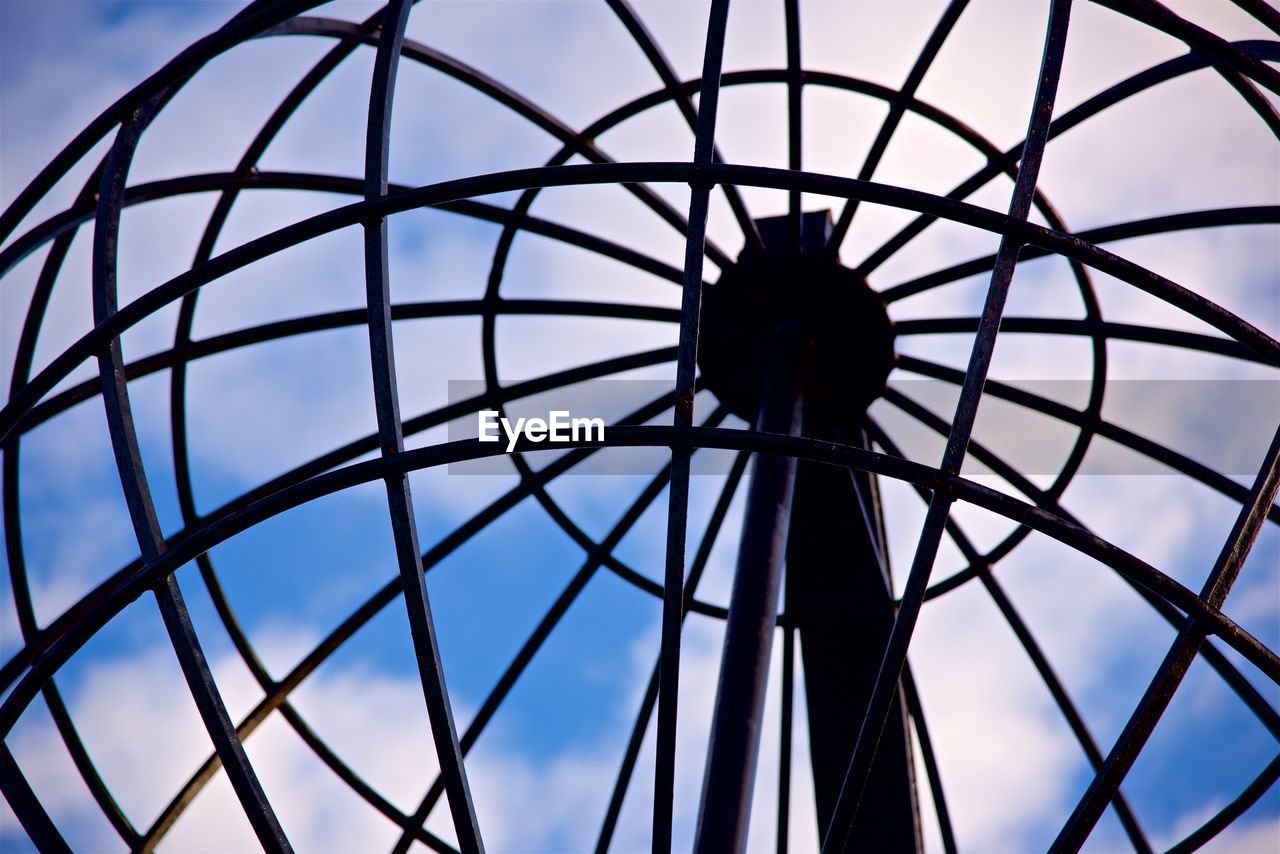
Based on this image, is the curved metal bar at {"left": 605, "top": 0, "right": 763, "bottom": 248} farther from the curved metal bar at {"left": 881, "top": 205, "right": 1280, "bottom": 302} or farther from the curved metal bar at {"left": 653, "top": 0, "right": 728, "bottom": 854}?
the curved metal bar at {"left": 653, "top": 0, "right": 728, "bottom": 854}

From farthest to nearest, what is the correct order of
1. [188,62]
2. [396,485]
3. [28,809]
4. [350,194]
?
1. [350,194]
2. [188,62]
3. [28,809]
4. [396,485]

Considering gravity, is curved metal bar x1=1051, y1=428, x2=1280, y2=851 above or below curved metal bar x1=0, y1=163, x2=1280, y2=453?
below

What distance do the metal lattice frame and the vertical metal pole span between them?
44.5 inches

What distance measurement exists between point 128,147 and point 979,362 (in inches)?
312

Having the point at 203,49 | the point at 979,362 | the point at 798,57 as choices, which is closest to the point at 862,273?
the point at 798,57

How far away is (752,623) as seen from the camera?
468 inches

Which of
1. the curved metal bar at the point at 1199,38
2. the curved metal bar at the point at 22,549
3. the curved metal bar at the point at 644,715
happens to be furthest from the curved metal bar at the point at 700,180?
the curved metal bar at the point at 644,715

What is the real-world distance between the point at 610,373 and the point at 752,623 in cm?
482

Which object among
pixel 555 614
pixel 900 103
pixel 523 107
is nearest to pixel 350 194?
pixel 523 107

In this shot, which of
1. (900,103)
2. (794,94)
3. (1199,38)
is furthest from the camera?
(900,103)

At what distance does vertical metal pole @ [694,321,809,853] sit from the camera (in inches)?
411

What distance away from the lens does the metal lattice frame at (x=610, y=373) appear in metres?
8.23

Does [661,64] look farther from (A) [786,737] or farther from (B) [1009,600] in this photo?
(A) [786,737]

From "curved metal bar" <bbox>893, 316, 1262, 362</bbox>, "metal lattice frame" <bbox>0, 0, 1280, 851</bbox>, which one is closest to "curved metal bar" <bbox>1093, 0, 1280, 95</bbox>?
"metal lattice frame" <bbox>0, 0, 1280, 851</bbox>
